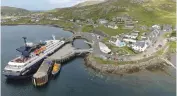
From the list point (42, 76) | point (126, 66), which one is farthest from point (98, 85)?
point (42, 76)

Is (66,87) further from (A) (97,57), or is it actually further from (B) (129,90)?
(A) (97,57)

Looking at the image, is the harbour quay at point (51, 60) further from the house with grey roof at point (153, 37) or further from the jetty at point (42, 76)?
the house with grey roof at point (153, 37)

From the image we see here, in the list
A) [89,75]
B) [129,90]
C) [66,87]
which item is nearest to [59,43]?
[89,75]

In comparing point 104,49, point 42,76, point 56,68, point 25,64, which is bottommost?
point 56,68

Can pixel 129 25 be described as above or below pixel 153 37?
above

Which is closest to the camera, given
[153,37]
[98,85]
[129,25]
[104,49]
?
[98,85]

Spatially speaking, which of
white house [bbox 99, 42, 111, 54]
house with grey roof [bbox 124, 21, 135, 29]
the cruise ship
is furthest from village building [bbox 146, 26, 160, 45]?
the cruise ship

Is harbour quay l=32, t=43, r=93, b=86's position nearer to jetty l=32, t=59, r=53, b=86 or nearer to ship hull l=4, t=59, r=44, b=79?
jetty l=32, t=59, r=53, b=86

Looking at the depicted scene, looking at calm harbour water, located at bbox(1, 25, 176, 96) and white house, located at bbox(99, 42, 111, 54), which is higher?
white house, located at bbox(99, 42, 111, 54)

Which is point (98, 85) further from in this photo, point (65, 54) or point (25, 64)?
point (65, 54)

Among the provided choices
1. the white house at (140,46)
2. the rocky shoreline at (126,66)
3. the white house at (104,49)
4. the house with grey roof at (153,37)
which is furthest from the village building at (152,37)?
the rocky shoreline at (126,66)
